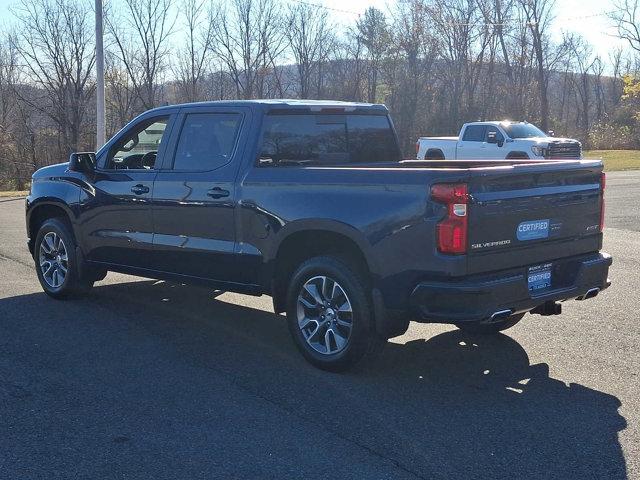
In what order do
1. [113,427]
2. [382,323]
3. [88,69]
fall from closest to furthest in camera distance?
1. [113,427]
2. [382,323]
3. [88,69]

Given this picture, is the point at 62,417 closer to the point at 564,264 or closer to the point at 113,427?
the point at 113,427

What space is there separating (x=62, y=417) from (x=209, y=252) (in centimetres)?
201

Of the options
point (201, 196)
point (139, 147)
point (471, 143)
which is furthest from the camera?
point (471, 143)

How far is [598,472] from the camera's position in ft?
12.3

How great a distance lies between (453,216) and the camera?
4.58m

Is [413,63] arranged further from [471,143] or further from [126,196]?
[126,196]

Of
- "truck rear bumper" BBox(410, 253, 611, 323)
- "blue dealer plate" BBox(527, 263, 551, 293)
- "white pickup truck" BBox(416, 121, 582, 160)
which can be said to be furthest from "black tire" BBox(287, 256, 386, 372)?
"white pickup truck" BBox(416, 121, 582, 160)

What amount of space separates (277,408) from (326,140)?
102 inches

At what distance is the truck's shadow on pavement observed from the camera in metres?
3.88

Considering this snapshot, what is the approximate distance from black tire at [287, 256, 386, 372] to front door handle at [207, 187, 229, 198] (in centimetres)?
92

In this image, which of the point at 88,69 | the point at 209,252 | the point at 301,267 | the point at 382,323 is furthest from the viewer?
the point at 88,69

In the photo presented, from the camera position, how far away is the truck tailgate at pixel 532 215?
4689mm

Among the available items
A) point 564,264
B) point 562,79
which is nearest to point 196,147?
point 564,264

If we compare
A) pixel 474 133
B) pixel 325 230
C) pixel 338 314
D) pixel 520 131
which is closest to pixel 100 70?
pixel 474 133
